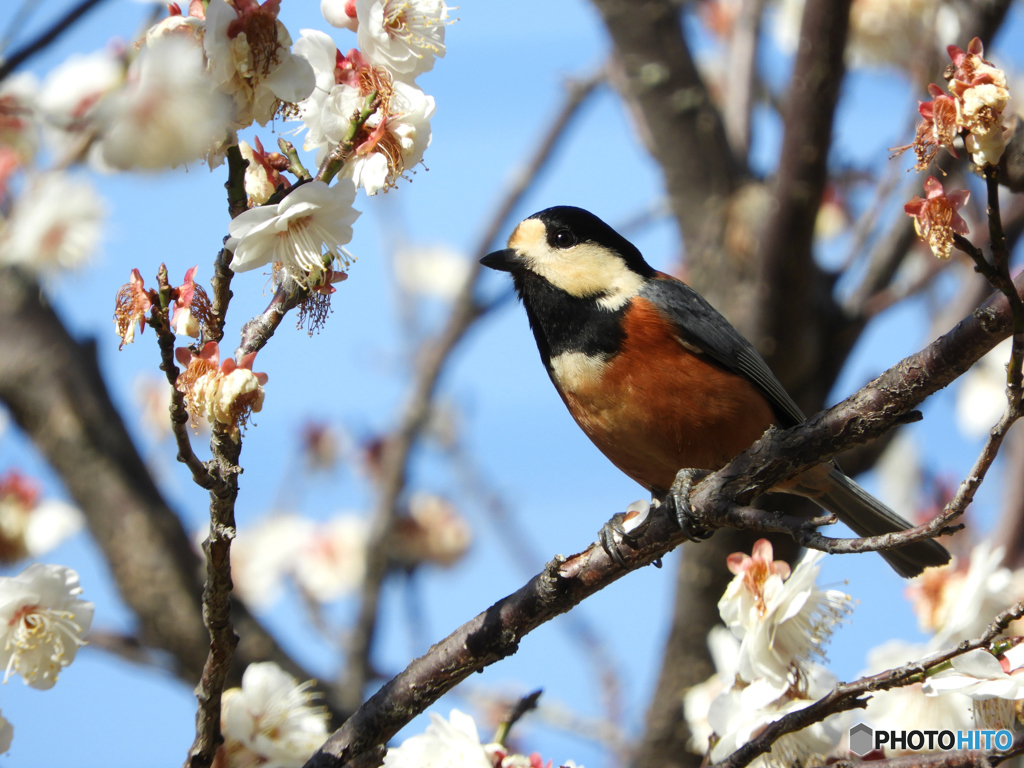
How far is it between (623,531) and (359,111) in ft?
3.57

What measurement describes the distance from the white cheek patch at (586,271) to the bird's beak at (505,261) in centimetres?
3

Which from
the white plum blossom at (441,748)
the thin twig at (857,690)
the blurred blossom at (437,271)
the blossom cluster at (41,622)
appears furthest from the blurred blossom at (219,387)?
the blurred blossom at (437,271)

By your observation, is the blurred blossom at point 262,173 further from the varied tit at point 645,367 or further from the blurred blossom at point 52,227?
the blurred blossom at point 52,227

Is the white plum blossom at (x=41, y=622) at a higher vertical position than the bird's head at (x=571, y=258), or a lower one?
lower

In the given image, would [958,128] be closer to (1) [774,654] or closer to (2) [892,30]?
(1) [774,654]

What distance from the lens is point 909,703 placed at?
2271 mm

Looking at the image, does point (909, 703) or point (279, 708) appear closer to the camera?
point (279, 708)

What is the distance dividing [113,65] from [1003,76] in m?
3.06

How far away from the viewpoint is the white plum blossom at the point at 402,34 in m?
1.69

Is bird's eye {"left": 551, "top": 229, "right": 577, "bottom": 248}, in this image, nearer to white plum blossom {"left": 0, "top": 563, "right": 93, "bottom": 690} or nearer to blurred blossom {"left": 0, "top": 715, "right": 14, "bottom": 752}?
white plum blossom {"left": 0, "top": 563, "right": 93, "bottom": 690}

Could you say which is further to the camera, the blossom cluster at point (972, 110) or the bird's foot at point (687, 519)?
the bird's foot at point (687, 519)

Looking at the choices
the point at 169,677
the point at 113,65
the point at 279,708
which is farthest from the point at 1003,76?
the point at 169,677

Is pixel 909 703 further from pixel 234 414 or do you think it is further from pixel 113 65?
pixel 113 65

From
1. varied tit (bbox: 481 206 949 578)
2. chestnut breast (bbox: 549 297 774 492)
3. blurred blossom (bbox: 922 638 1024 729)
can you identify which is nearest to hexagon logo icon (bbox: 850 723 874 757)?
blurred blossom (bbox: 922 638 1024 729)
